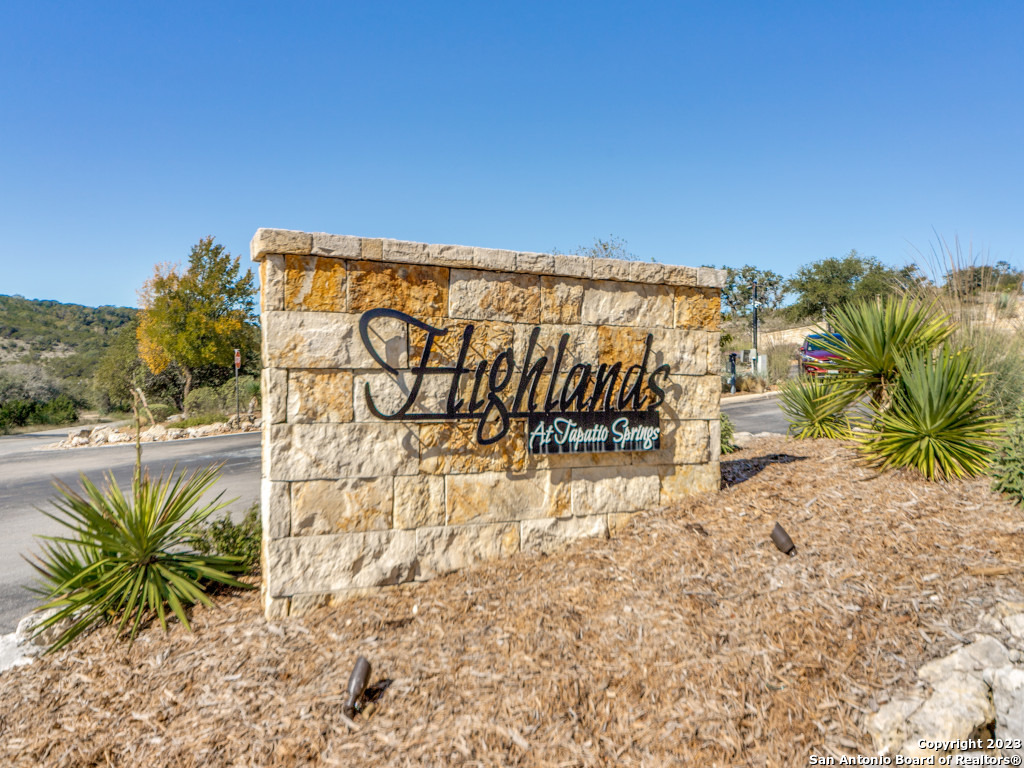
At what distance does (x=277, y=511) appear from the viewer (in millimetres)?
4688

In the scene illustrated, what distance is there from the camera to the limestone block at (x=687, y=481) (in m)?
6.02

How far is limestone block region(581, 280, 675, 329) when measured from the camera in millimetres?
5703

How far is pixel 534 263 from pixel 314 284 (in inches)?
75.1

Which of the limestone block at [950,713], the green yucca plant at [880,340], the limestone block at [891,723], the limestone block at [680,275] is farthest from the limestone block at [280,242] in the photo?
the green yucca plant at [880,340]

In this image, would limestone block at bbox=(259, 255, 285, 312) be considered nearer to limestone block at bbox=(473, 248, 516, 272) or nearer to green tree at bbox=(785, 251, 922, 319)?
limestone block at bbox=(473, 248, 516, 272)

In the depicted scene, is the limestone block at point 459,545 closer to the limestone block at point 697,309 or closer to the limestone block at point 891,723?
the limestone block at point 697,309

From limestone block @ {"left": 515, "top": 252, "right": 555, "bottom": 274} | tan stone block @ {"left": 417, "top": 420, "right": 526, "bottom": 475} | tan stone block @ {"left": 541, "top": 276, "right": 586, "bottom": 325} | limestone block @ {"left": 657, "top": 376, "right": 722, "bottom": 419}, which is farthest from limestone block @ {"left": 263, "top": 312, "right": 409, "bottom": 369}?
limestone block @ {"left": 657, "top": 376, "right": 722, "bottom": 419}

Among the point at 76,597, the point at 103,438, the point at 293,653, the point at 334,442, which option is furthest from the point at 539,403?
the point at 103,438

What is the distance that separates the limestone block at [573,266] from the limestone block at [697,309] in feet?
3.50

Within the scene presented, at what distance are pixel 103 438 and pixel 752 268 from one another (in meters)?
46.1

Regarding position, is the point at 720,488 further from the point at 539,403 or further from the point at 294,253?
the point at 294,253

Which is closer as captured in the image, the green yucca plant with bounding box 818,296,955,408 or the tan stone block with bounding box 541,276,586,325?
the tan stone block with bounding box 541,276,586,325

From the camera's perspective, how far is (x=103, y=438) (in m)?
20.2

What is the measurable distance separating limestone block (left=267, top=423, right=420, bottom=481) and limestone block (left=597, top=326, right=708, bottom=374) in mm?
2032
